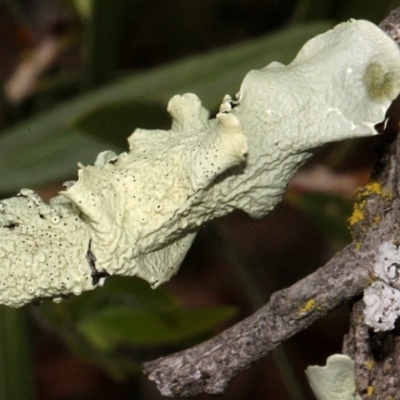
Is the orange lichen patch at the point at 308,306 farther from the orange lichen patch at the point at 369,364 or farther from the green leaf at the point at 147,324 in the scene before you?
the green leaf at the point at 147,324

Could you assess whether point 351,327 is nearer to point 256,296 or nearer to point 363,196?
point 363,196

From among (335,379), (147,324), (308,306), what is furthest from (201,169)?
(147,324)

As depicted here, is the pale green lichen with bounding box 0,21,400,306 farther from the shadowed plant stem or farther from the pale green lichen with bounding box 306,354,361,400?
the shadowed plant stem

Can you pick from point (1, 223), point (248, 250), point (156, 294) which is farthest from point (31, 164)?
point (248, 250)

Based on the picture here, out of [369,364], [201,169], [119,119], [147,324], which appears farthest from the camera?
[147,324]

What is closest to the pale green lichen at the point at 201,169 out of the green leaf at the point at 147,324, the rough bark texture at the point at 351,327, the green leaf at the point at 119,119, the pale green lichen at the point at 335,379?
the rough bark texture at the point at 351,327

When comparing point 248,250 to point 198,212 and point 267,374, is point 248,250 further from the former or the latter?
point 198,212

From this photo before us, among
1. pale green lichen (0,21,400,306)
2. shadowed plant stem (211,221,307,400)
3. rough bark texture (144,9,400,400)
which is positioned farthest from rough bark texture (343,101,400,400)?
shadowed plant stem (211,221,307,400)
